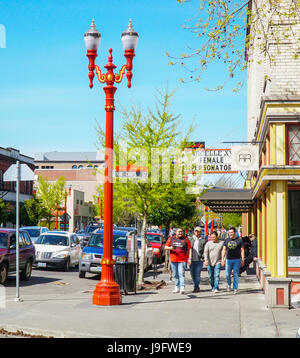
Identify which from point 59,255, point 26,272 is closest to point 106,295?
point 26,272

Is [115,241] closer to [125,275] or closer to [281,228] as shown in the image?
[125,275]

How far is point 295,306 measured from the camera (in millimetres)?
13469

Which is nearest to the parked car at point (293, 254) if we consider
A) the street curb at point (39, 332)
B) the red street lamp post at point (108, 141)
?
the red street lamp post at point (108, 141)

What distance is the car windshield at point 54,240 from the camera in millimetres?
25594

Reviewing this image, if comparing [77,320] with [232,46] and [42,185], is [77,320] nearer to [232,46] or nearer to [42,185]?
[232,46]

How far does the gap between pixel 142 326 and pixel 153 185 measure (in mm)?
7912

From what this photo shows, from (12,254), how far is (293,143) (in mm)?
9141

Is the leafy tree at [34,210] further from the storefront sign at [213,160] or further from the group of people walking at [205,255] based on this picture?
the group of people walking at [205,255]

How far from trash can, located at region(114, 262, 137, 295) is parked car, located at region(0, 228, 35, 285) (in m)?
3.82

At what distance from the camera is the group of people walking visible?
16469mm

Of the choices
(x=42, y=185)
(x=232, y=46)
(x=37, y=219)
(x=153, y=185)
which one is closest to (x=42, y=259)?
(x=153, y=185)

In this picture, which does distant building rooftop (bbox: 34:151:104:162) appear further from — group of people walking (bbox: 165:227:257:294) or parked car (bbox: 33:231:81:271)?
group of people walking (bbox: 165:227:257:294)

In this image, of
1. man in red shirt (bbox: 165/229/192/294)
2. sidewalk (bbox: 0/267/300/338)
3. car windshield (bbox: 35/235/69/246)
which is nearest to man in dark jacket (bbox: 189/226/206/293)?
man in red shirt (bbox: 165/229/192/294)

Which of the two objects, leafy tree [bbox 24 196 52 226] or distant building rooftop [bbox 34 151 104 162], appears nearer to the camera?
leafy tree [bbox 24 196 52 226]
